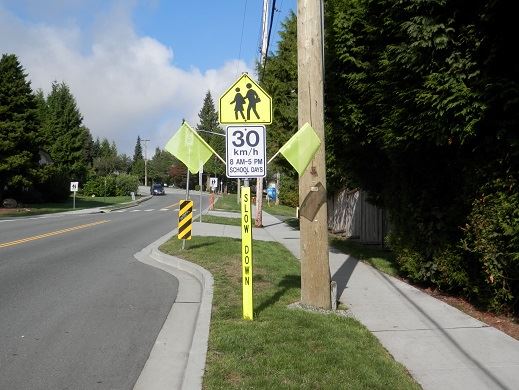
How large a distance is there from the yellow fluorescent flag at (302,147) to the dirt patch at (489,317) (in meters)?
3.03

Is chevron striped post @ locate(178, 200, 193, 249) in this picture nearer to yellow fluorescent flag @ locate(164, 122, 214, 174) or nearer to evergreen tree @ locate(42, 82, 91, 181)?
yellow fluorescent flag @ locate(164, 122, 214, 174)

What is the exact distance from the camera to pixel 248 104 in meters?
6.81

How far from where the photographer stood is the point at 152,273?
11117mm

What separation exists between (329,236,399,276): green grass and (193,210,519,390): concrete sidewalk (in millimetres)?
1604

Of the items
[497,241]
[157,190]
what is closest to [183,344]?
[497,241]

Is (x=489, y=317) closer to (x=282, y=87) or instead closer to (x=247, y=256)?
(x=247, y=256)

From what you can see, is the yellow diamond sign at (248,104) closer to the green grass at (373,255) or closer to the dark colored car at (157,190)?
the green grass at (373,255)

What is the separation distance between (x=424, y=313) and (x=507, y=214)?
183 centimetres

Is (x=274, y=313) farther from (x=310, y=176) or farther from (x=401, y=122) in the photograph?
(x=401, y=122)

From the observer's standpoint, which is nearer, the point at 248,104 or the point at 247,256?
the point at 247,256

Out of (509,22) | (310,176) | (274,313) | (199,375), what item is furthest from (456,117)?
(199,375)

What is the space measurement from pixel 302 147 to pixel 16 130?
37.8 m

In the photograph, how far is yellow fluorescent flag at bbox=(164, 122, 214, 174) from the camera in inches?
313

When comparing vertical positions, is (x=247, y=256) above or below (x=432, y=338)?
above
